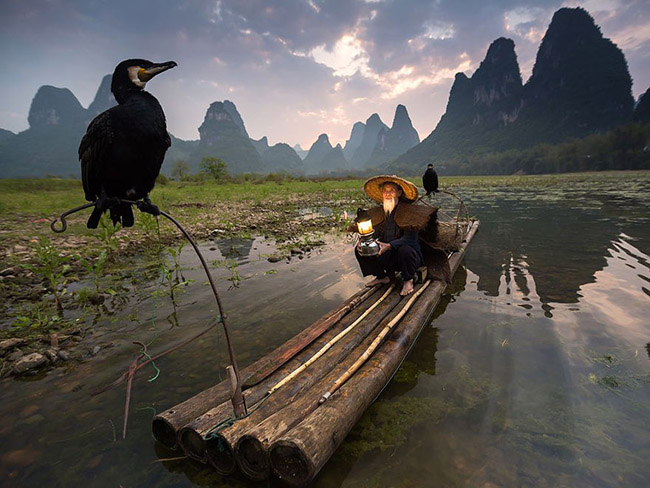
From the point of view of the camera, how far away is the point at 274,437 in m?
1.90

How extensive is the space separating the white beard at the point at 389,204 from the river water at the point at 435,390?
1823 millimetres

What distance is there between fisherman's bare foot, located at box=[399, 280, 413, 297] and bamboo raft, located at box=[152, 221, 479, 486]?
0.96 meters

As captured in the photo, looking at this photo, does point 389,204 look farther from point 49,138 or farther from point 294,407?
point 49,138

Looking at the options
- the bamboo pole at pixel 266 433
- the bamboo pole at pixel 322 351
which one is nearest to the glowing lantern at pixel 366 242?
the bamboo pole at pixel 322 351

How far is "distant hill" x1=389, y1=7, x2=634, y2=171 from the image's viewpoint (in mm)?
103875

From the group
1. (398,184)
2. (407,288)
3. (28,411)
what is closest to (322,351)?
(407,288)

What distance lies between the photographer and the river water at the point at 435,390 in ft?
7.30

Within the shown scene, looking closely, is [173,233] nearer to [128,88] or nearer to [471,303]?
[128,88]

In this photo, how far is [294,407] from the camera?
7.09ft

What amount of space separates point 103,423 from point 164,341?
136 cm

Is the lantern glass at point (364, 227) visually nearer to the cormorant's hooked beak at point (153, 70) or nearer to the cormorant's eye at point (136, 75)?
the cormorant's hooked beak at point (153, 70)

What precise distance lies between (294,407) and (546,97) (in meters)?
166

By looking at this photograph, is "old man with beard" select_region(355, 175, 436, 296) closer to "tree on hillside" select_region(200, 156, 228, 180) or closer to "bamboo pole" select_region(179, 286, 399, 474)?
"bamboo pole" select_region(179, 286, 399, 474)

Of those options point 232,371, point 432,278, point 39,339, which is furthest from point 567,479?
point 39,339
